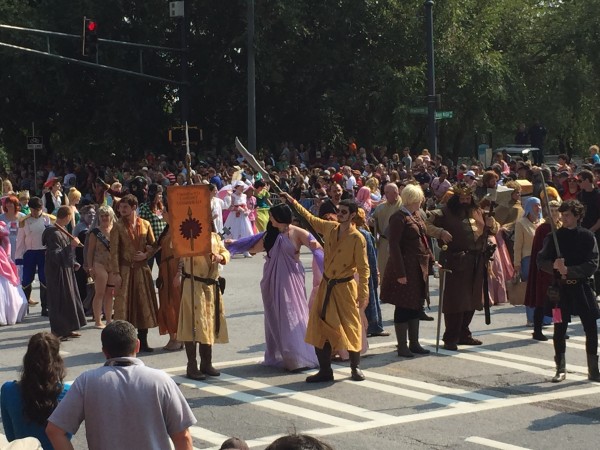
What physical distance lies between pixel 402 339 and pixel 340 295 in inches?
60.4

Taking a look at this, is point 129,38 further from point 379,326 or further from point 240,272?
point 379,326

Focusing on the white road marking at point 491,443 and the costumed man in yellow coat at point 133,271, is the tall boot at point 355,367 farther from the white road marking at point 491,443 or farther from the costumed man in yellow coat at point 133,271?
the costumed man in yellow coat at point 133,271

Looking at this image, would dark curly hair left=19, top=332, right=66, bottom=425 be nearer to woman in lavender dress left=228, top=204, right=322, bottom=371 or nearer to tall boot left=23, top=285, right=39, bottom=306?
woman in lavender dress left=228, top=204, right=322, bottom=371

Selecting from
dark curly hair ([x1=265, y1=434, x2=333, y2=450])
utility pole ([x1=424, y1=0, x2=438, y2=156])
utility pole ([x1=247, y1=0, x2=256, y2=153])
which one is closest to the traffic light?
utility pole ([x1=247, y1=0, x2=256, y2=153])

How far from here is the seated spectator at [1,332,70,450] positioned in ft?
22.7

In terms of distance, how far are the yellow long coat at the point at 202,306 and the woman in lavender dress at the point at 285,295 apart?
20.6 inches

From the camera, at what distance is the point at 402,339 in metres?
13.8

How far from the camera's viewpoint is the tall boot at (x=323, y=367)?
12.4 m

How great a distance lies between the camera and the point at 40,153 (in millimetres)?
50062

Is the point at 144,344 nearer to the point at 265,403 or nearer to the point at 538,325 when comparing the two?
the point at 265,403

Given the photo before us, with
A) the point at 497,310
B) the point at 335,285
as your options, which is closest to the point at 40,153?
the point at 497,310

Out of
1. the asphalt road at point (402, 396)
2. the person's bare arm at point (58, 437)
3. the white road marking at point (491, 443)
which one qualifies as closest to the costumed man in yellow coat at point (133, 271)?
the asphalt road at point (402, 396)

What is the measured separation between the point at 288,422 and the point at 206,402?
3.75ft

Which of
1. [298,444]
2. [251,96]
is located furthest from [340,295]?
[251,96]
